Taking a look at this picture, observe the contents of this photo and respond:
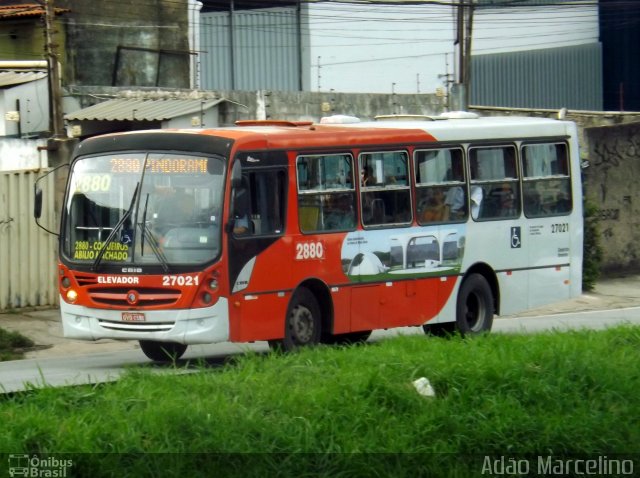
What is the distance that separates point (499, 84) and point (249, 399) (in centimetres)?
3611

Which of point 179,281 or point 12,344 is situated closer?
point 179,281

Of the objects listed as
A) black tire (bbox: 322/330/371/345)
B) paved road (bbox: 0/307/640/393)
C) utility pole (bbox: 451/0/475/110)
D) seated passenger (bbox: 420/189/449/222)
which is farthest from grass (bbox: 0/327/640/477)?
utility pole (bbox: 451/0/475/110)

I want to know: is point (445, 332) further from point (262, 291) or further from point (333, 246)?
point (262, 291)

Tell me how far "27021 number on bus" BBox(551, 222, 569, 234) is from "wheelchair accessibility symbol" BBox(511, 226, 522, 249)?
0.63 metres

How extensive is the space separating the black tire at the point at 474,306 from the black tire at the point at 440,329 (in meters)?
0.18

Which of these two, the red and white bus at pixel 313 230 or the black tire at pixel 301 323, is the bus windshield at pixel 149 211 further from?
the black tire at pixel 301 323

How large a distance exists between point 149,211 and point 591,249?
1294 cm

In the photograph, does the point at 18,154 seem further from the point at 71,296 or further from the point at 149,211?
the point at 149,211

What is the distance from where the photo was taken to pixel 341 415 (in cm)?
835

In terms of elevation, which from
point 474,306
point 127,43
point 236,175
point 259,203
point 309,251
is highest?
point 127,43

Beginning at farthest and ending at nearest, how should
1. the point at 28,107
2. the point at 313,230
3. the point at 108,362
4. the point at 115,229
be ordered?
the point at 28,107 → the point at 108,362 → the point at 313,230 → the point at 115,229

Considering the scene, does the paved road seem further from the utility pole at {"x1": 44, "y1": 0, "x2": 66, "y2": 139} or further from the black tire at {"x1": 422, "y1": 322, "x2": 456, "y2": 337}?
the utility pole at {"x1": 44, "y1": 0, "x2": 66, "y2": 139}
